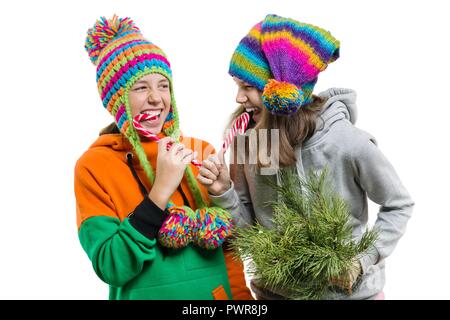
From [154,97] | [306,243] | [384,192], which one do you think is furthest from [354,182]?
[154,97]

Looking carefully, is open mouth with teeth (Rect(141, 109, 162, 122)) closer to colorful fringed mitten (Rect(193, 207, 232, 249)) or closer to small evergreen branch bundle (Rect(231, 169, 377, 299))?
colorful fringed mitten (Rect(193, 207, 232, 249))

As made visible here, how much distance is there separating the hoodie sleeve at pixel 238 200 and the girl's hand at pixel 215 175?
2 cm

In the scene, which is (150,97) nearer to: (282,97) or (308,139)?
(282,97)

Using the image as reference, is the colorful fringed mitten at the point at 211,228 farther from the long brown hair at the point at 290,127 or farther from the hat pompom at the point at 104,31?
the hat pompom at the point at 104,31

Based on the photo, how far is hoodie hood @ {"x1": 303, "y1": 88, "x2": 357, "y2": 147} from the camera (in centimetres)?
220

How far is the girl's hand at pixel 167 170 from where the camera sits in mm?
2062

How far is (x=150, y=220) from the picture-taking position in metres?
2.03

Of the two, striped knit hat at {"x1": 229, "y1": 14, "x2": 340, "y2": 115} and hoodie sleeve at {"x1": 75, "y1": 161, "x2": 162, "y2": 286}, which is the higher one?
striped knit hat at {"x1": 229, "y1": 14, "x2": 340, "y2": 115}

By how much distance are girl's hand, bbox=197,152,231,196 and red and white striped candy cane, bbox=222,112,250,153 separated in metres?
0.04

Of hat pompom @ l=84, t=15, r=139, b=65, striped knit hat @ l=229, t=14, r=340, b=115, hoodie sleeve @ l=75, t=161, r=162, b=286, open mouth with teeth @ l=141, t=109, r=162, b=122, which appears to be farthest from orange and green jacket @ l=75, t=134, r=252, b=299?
striped knit hat @ l=229, t=14, r=340, b=115

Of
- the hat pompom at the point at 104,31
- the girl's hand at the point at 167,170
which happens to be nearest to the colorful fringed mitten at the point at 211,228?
the girl's hand at the point at 167,170

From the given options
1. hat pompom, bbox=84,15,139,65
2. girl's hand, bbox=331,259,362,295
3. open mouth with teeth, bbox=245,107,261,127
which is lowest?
girl's hand, bbox=331,259,362,295

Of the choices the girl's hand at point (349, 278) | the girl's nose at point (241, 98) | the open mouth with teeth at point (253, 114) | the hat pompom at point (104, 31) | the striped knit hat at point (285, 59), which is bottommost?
the girl's hand at point (349, 278)

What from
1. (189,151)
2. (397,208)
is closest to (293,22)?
(189,151)
